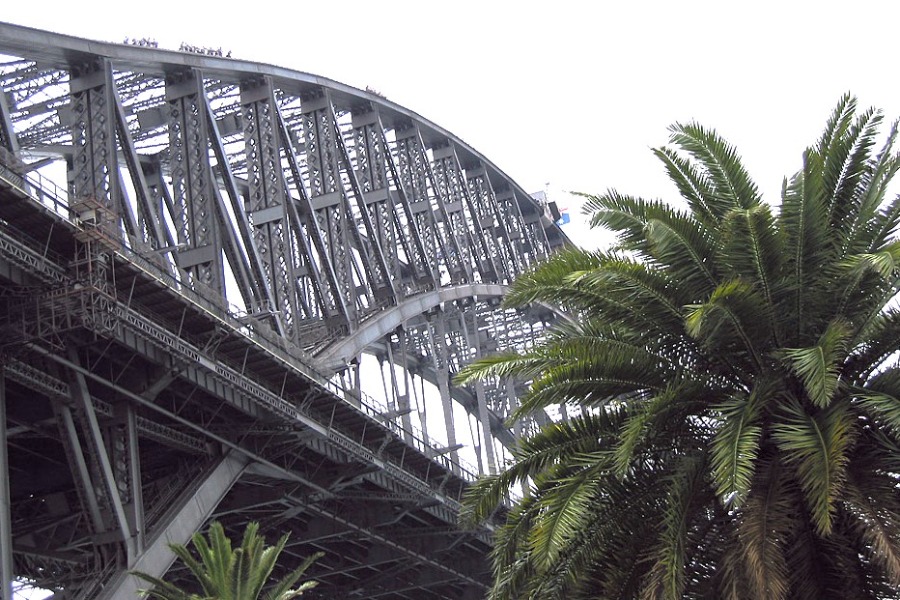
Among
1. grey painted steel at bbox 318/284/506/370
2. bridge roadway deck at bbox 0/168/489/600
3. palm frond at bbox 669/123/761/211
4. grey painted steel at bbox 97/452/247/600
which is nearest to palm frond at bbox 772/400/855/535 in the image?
palm frond at bbox 669/123/761/211

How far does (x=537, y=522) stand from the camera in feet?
61.9

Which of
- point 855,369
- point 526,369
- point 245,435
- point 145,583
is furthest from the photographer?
point 245,435

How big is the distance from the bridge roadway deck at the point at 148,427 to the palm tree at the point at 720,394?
1369 cm

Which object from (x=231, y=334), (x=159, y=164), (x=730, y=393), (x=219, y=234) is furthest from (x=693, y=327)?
(x=159, y=164)

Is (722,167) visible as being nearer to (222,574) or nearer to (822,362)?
(822,362)

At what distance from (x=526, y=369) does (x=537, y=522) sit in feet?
8.17

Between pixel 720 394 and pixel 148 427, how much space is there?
71.9 ft

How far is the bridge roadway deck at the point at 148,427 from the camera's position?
30438mm

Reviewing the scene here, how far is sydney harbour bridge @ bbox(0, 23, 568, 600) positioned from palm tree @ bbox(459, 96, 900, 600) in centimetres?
426

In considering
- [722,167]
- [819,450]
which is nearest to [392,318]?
[722,167]

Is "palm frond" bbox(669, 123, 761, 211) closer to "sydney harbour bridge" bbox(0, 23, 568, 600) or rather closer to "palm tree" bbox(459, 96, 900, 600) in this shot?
"palm tree" bbox(459, 96, 900, 600)

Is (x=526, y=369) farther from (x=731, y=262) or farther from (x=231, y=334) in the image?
(x=231, y=334)

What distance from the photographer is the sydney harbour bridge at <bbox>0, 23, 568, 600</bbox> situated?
1251 inches

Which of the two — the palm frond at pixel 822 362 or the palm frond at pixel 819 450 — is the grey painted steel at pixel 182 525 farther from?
the palm frond at pixel 822 362
